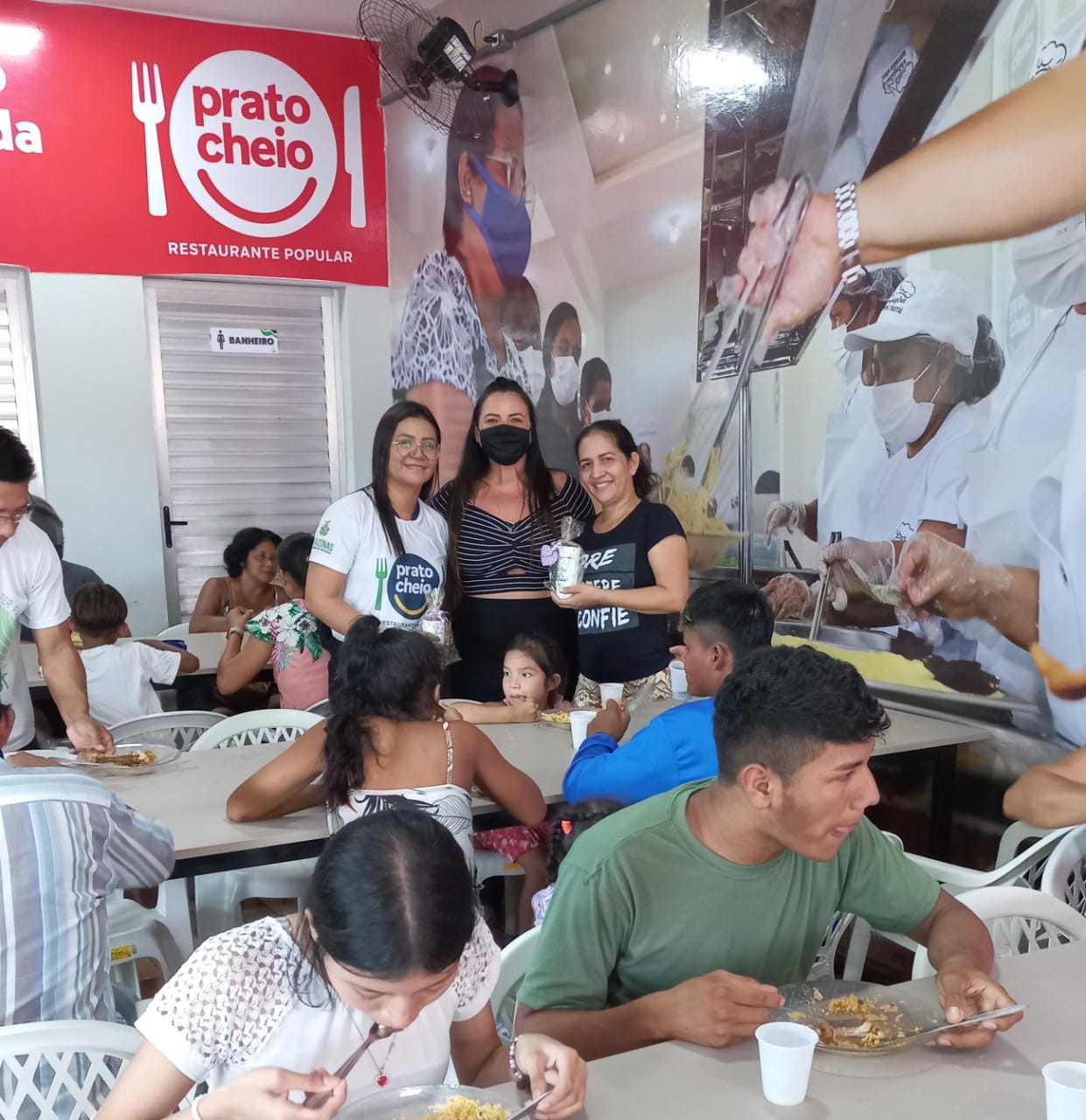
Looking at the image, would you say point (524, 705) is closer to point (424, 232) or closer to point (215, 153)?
point (424, 232)

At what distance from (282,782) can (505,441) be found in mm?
1522

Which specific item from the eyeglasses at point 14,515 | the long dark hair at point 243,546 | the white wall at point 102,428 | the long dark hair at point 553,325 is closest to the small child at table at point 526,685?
the eyeglasses at point 14,515

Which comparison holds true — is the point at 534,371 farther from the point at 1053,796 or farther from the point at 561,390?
the point at 1053,796

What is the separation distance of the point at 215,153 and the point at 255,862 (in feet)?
16.0

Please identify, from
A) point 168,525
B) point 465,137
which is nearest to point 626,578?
point 465,137

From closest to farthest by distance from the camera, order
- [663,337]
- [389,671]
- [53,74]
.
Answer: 1. [389,671]
2. [663,337]
3. [53,74]

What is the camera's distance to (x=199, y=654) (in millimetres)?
4719

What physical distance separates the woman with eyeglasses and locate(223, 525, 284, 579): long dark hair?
6.57 ft

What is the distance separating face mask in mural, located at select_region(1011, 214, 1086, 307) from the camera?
2.67 metres

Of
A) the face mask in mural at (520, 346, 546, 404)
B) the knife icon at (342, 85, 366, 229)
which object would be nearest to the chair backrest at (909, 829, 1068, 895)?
the face mask in mural at (520, 346, 546, 404)

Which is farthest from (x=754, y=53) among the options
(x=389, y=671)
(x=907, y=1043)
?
(x=907, y=1043)

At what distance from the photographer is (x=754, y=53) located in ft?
12.3

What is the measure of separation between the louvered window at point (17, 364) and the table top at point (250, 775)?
11.7 ft

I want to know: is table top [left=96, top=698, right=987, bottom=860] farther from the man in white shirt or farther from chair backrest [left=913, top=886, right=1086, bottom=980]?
chair backrest [left=913, top=886, right=1086, bottom=980]
